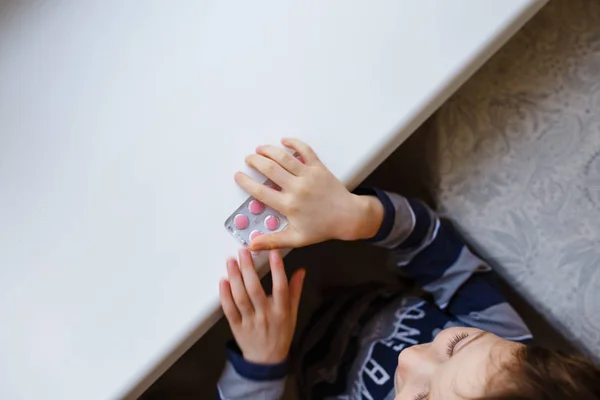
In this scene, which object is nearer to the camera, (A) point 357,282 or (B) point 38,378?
(B) point 38,378

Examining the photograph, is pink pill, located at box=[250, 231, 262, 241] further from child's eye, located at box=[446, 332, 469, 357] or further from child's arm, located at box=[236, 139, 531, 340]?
child's eye, located at box=[446, 332, 469, 357]

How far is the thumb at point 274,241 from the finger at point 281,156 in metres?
0.06

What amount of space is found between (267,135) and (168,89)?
0.30 ft

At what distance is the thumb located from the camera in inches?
17.8

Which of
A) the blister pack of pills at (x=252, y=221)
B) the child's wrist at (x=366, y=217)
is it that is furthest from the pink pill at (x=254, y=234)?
the child's wrist at (x=366, y=217)

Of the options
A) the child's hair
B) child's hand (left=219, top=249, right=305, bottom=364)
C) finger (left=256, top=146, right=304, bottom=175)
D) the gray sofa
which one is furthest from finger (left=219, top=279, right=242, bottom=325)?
the gray sofa

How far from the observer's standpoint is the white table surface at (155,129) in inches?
17.0

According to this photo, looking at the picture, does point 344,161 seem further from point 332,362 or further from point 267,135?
point 332,362

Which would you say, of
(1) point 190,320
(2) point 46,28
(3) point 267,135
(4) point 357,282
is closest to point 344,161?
(3) point 267,135

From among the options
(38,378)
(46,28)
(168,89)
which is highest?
(46,28)

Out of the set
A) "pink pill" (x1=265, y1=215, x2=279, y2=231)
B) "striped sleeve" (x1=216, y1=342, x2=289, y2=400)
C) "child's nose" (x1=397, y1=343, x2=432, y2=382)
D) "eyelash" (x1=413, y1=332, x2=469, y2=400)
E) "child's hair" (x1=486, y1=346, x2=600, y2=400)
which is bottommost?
"child's hair" (x1=486, y1=346, x2=600, y2=400)

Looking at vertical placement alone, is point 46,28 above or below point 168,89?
above

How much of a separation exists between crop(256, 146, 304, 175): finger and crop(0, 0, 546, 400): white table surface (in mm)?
11

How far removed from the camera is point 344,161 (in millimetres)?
463
